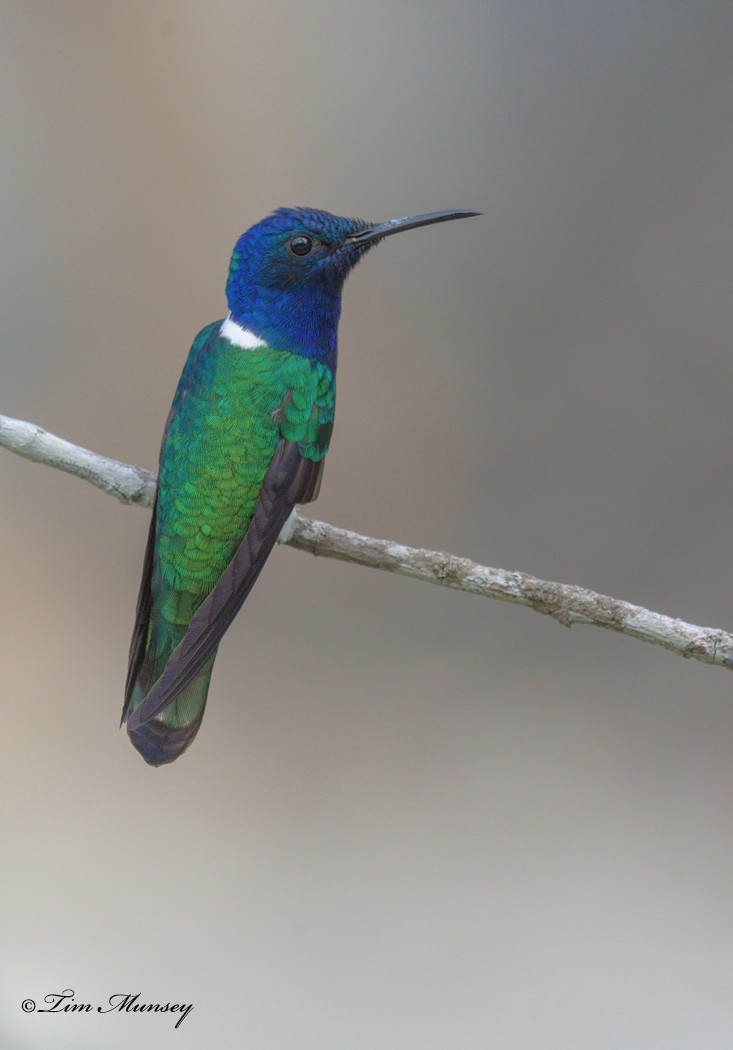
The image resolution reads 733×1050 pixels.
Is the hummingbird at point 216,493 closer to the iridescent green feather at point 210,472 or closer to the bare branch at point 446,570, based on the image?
the iridescent green feather at point 210,472

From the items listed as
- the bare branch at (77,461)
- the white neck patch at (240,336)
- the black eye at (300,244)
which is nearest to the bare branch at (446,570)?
the bare branch at (77,461)

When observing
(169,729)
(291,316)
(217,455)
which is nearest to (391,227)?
(291,316)

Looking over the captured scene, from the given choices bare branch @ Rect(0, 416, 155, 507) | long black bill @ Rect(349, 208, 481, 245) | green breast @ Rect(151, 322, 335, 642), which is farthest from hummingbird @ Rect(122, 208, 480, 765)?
long black bill @ Rect(349, 208, 481, 245)

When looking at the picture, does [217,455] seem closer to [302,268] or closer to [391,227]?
[302,268]

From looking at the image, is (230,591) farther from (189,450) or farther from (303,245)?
(303,245)

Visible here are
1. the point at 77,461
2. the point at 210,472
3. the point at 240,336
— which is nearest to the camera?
the point at 210,472

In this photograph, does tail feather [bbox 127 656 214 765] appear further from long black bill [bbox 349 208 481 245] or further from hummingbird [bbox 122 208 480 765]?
long black bill [bbox 349 208 481 245]
